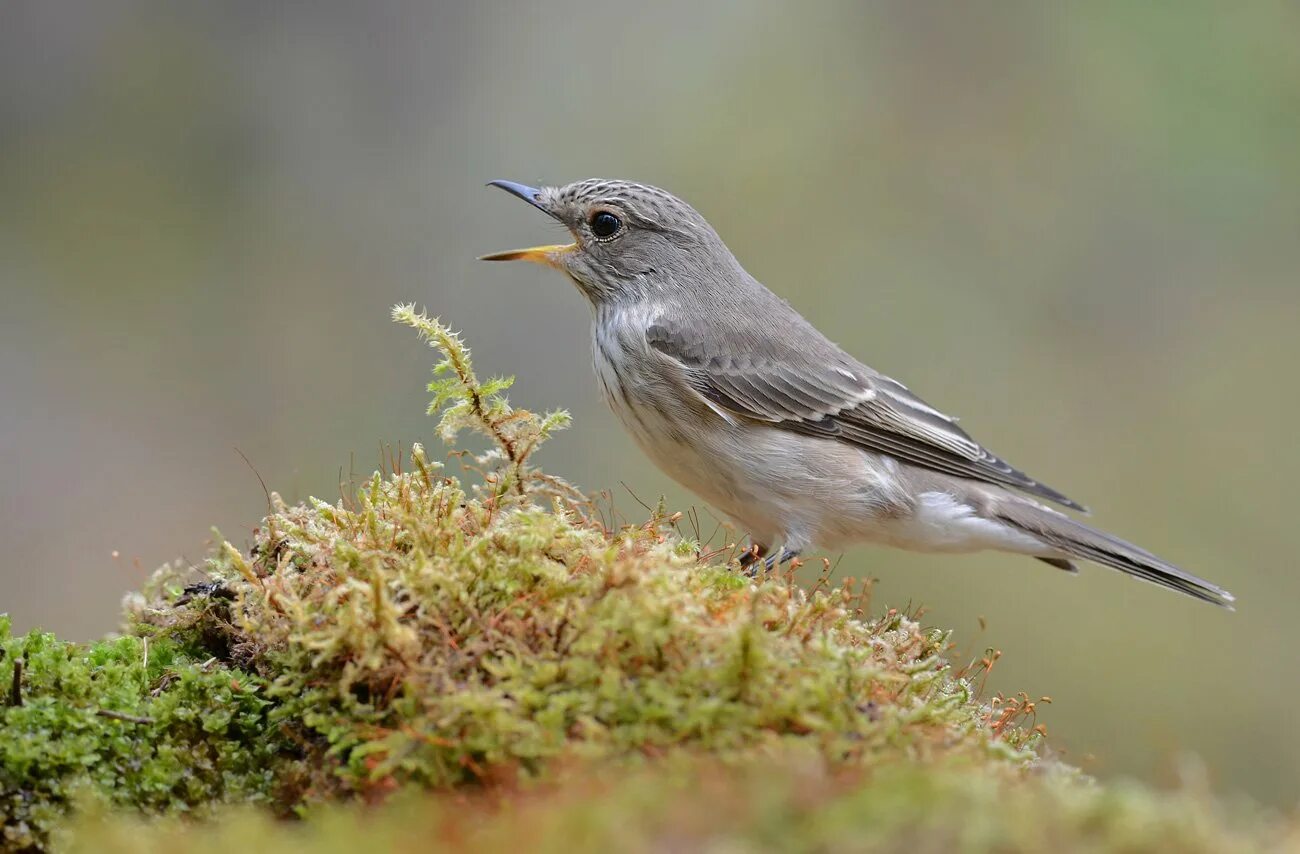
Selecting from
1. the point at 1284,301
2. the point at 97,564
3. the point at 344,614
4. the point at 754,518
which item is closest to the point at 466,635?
the point at 344,614

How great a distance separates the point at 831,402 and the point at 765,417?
1.51 feet

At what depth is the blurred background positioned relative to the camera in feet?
32.5

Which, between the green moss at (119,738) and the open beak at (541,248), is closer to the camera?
the green moss at (119,738)

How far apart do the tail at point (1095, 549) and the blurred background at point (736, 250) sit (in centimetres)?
424

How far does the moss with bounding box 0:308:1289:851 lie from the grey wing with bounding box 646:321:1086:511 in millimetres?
2095

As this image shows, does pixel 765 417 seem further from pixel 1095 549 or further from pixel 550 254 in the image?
pixel 1095 549

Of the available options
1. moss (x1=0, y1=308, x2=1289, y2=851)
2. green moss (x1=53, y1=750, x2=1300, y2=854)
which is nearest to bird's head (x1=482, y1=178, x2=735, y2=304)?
moss (x1=0, y1=308, x2=1289, y2=851)

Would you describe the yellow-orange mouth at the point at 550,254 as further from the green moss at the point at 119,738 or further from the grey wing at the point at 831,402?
the green moss at the point at 119,738

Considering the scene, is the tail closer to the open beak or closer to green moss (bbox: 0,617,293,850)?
the open beak

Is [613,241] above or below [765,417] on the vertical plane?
above

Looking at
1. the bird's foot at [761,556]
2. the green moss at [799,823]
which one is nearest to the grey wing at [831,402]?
the bird's foot at [761,556]

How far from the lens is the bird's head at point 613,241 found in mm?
5863

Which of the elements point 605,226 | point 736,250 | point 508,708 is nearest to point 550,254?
point 605,226

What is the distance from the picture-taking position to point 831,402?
18.4 ft
